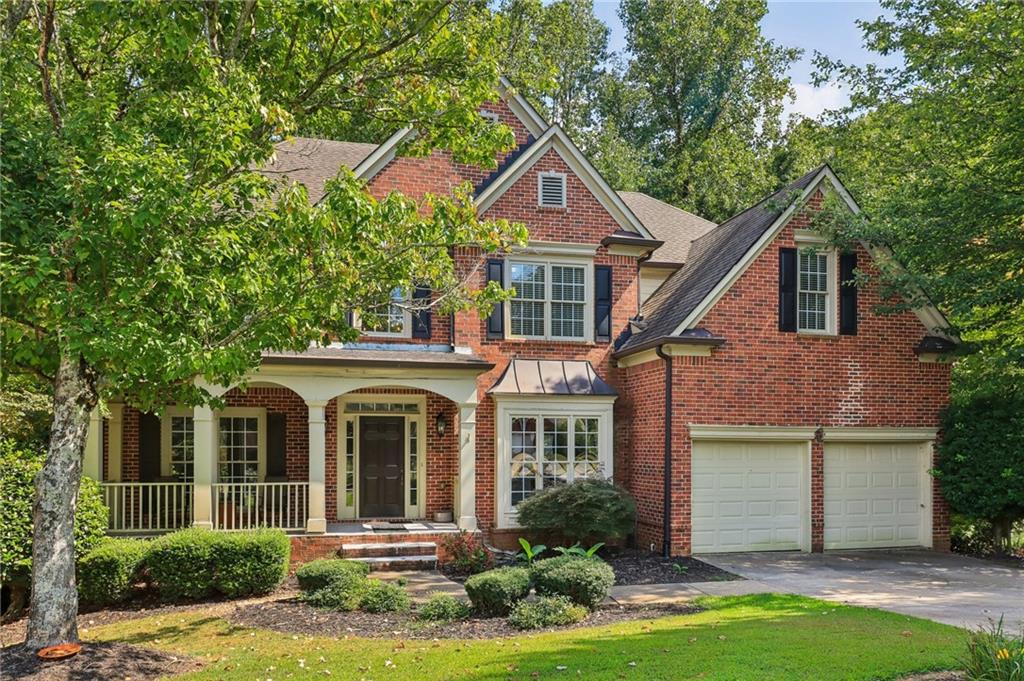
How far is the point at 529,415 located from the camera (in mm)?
15547

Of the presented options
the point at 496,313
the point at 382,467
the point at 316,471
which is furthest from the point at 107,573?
the point at 496,313

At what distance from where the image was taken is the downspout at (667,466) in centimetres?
1445

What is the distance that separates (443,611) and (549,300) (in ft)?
25.2

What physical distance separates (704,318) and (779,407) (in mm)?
2305

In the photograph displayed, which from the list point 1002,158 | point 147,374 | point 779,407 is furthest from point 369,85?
point 1002,158

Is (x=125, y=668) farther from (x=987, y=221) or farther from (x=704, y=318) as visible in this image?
(x=987, y=221)

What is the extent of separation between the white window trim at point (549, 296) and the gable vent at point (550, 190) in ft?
3.75

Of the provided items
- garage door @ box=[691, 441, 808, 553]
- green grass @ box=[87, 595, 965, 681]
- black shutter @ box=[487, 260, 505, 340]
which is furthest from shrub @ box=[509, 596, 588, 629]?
black shutter @ box=[487, 260, 505, 340]

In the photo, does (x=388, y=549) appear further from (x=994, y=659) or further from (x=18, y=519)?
(x=994, y=659)

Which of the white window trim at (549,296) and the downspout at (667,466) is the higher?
the white window trim at (549,296)

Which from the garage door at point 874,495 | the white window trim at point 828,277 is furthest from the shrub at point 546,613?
the white window trim at point 828,277

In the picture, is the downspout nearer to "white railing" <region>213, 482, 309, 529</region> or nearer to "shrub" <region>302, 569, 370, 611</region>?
"shrub" <region>302, 569, 370, 611</region>

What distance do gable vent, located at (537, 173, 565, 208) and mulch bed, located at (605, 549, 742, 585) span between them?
708 cm

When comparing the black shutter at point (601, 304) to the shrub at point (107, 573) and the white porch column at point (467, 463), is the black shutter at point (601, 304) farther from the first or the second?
the shrub at point (107, 573)
